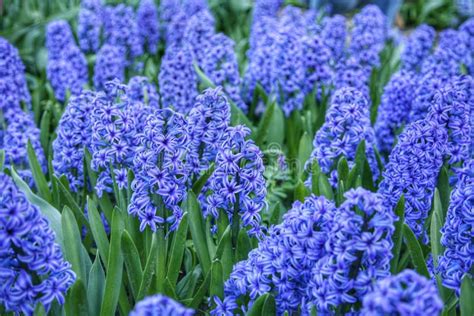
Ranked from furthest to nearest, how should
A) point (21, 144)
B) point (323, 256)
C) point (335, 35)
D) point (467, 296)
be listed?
point (335, 35) < point (21, 144) < point (467, 296) < point (323, 256)

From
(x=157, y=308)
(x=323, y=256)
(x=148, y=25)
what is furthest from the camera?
(x=148, y=25)

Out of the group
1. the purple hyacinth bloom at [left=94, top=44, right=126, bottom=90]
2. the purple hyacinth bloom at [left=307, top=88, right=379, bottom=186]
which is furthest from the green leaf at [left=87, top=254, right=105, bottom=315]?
the purple hyacinth bloom at [left=94, top=44, right=126, bottom=90]

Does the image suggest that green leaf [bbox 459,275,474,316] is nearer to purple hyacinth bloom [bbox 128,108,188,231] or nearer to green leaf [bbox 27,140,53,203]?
purple hyacinth bloom [bbox 128,108,188,231]

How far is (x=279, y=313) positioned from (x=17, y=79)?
9.25 ft

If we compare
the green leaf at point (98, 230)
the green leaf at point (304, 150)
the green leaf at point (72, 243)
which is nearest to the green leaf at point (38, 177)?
the green leaf at point (98, 230)

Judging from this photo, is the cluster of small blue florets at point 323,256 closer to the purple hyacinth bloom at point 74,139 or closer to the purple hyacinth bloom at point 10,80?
the purple hyacinth bloom at point 74,139

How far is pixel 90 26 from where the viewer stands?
5.79 meters

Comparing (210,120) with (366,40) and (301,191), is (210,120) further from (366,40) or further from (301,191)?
(366,40)

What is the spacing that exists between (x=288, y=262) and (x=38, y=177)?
1.75 metres

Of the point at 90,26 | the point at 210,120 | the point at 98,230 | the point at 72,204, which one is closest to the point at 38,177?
the point at 72,204

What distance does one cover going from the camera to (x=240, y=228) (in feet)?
8.85

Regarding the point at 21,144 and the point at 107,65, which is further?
the point at 107,65

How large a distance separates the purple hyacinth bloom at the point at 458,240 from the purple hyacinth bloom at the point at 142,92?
213cm

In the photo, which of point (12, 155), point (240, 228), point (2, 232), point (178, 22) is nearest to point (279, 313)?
point (240, 228)
